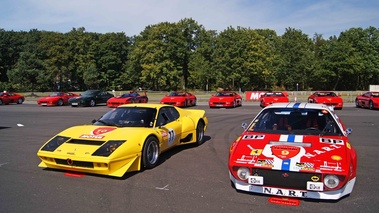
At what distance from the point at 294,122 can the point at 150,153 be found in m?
2.71

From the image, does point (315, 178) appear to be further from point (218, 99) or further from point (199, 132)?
point (218, 99)

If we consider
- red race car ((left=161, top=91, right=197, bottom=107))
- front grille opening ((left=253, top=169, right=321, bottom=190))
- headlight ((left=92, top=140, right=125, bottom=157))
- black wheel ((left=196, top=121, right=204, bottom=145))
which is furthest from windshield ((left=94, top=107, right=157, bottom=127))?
red race car ((left=161, top=91, right=197, bottom=107))

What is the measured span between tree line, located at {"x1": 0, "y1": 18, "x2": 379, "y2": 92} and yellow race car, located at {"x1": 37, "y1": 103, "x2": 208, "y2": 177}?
49.6m

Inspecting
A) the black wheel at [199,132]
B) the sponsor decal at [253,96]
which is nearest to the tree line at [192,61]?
the sponsor decal at [253,96]

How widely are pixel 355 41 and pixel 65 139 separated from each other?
71252 millimetres

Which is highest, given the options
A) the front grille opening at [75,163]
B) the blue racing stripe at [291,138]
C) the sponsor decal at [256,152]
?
the blue racing stripe at [291,138]

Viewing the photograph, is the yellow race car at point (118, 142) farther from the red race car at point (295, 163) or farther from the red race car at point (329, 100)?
the red race car at point (329, 100)

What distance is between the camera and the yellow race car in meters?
5.30

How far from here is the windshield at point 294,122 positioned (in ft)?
18.3

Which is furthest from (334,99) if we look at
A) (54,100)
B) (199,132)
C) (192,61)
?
(192,61)

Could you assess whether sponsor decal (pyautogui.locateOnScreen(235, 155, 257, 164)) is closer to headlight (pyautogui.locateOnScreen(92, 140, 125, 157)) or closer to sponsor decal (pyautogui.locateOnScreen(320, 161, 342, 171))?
sponsor decal (pyautogui.locateOnScreen(320, 161, 342, 171))

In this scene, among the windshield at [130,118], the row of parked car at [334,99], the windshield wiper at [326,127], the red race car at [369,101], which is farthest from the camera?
the row of parked car at [334,99]

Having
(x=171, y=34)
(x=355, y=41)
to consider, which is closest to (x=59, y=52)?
(x=171, y=34)

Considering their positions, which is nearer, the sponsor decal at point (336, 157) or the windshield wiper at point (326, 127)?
the sponsor decal at point (336, 157)
